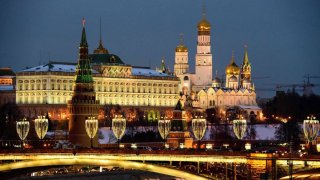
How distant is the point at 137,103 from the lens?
648 feet

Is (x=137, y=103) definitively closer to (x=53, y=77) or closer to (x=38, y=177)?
(x=53, y=77)

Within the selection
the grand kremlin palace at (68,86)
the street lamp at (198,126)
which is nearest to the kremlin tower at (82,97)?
the street lamp at (198,126)

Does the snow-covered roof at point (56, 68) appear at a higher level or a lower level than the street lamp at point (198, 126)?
higher

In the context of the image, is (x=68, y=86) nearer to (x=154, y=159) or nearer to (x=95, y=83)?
(x=95, y=83)

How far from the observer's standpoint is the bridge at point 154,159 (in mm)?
81125

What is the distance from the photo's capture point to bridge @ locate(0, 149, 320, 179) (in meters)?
81.1

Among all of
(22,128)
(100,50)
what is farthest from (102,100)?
(22,128)

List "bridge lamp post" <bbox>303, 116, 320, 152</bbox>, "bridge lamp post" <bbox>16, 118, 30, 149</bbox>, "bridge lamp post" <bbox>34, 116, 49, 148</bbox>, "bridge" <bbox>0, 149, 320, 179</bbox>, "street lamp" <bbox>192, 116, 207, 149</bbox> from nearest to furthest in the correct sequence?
"bridge" <bbox>0, 149, 320, 179</bbox>, "bridge lamp post" <bbox>303, 116, 320, 152</bbox>, "bridge lamp post" <bbox>16, 118, 30, 149</bbox>, "bridge lamp post" <bbox>34, 116, 49, 148</bbox>, "street lamp" <bbox>192, 116, 207, 149</bbox>

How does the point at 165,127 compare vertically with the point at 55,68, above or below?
below

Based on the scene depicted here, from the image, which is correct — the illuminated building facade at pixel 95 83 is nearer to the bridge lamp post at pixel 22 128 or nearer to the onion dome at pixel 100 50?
the onion dome at pixel 100 50

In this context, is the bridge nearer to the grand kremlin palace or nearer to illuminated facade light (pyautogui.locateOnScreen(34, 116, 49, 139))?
illuminated facade light (pyautogui.locateOnScreen(34, 116, 49, 139))

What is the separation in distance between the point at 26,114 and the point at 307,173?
101 metres

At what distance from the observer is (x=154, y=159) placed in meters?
88.0

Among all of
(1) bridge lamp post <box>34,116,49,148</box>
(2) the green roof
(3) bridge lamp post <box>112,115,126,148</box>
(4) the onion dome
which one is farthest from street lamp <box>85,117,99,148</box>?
(4) the onion dome
